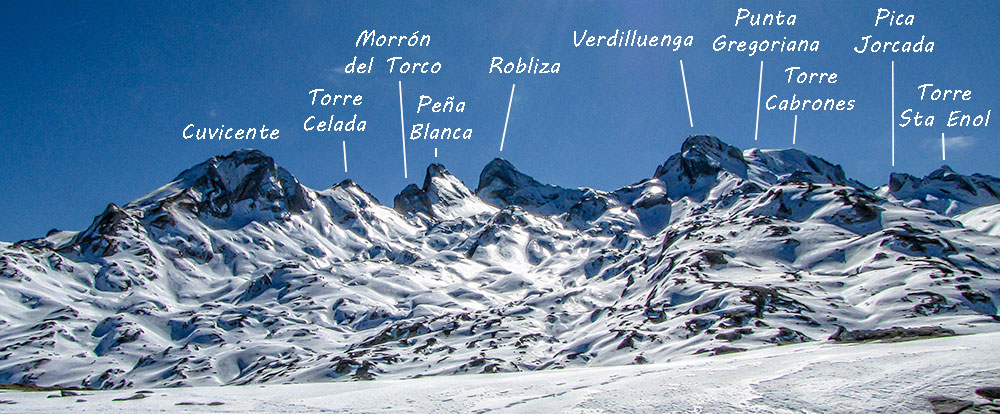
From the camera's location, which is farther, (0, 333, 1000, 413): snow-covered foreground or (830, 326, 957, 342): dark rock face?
(830, 326, 957, 342): dark rock face

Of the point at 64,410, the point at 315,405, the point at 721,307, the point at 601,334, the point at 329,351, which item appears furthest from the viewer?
the point at 329,351

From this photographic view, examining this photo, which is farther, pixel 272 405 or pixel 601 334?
pixel 601 334

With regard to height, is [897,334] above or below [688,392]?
below

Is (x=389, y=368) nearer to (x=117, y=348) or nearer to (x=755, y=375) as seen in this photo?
(x=117, y=348)

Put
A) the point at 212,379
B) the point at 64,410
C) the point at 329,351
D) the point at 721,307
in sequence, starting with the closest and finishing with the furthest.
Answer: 1. the point at 64,410
2. the point at 721,307
3. the point at 212,379
4. the point at 329,351

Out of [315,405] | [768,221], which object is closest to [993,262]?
[768,221]

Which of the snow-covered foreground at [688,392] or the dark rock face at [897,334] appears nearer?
the snow-covered foreground at [688,392]

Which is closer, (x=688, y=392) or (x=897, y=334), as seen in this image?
(x=688, y=392)

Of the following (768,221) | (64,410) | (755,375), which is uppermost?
(768,221)
